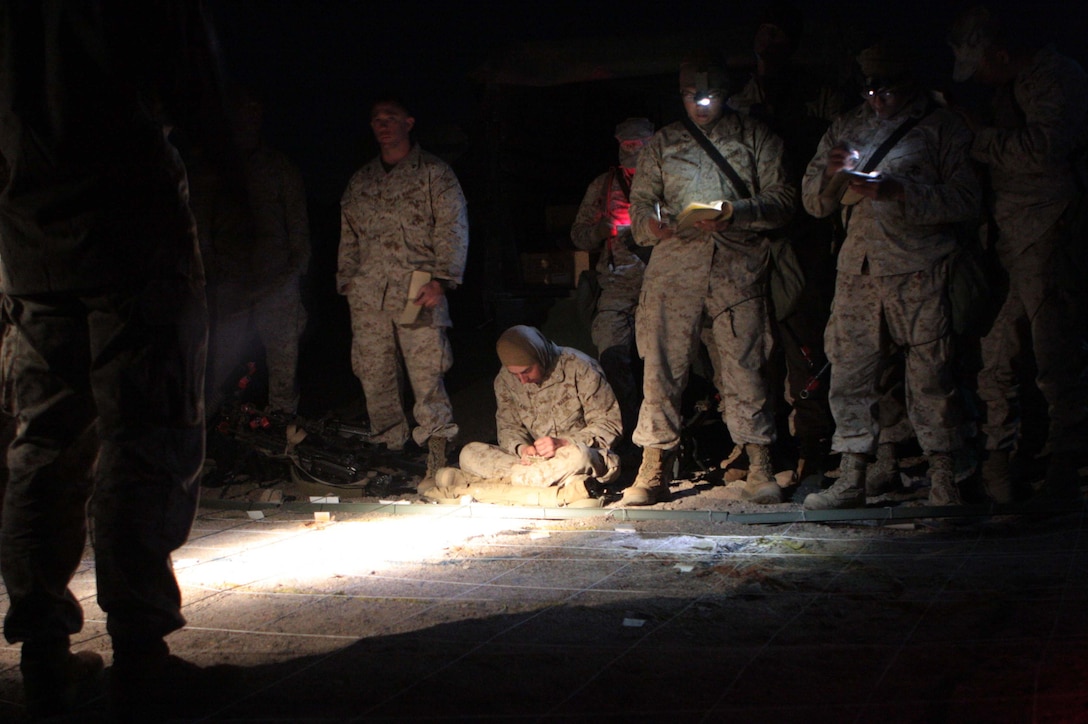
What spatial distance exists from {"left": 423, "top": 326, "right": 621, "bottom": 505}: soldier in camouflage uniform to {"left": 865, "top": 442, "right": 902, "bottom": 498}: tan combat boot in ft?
4.19

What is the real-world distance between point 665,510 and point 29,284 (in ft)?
9.84

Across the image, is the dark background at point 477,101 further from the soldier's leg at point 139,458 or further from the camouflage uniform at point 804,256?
the soldier's leg at point 139,458

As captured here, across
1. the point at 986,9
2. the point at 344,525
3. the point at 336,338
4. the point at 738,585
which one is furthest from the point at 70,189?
the point at 336,338

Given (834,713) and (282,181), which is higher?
(282,181)

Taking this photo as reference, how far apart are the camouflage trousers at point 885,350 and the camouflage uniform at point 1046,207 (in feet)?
1.51

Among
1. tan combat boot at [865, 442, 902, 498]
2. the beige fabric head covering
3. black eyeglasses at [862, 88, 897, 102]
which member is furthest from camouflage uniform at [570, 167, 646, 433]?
black eyeglasses at [862, 88, 897, 102]

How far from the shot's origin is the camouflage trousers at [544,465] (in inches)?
195

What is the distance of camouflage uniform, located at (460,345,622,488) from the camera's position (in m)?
5.14

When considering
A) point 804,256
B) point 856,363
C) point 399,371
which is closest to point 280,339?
point 399,371

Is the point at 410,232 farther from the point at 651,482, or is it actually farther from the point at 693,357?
the point at 651,482

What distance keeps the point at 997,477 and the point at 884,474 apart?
50cm

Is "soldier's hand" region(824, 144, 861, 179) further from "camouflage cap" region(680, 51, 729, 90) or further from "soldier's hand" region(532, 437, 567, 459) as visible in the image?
"soldier's hand" region(532, 437, 567, 459)

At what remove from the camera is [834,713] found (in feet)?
6.51

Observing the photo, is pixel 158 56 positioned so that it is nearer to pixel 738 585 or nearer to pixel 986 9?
pixel 738 585
